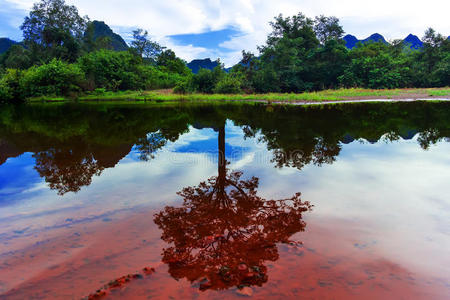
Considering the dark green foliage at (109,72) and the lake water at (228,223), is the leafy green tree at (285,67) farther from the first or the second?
the lake water at (228,223)

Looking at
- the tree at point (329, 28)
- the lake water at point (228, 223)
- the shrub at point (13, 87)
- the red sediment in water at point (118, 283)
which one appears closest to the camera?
the red sediment in water at point (118, 283)

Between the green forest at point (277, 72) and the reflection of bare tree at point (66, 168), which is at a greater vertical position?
the green forest at point (277, 72)

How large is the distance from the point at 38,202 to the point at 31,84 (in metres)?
44.6

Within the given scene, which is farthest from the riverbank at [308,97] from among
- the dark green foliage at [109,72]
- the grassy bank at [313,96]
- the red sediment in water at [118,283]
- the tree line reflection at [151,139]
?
the red sediment in water at [118,283]

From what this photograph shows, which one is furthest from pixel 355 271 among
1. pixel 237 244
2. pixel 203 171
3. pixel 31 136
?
pixel 31 136

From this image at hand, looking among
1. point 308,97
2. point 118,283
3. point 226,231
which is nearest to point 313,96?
point 308,97

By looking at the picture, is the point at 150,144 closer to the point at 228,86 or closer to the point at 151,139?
the point at 151,139

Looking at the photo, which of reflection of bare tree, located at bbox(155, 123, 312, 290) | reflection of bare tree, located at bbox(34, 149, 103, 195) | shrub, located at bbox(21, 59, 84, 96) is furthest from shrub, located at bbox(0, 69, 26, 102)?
reflection of bare tree, located at bbox(155, 123, 312, 290)

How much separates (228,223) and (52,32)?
3161 inches

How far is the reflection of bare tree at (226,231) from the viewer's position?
9.17ft

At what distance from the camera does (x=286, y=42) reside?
42.2 metres

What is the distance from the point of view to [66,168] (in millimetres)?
6777

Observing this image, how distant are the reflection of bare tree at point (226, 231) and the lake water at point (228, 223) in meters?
0.02

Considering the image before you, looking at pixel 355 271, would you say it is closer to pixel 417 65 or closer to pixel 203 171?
pixel 203 171
